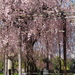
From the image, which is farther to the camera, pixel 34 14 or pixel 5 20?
pixel 5 20

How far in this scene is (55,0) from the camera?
15.1m

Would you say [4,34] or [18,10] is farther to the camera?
[4,34]

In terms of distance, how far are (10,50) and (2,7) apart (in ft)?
12.0

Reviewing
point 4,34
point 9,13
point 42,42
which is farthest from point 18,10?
point 42,42

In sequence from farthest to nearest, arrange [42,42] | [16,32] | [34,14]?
[42,42] < [16,32] < [34,14]

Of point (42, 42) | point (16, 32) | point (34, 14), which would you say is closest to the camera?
point (34, 14)

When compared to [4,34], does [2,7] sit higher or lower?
higher

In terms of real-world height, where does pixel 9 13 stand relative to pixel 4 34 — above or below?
above

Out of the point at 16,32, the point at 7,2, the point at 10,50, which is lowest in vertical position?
the point at 10,50

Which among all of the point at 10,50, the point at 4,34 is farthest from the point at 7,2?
the point at 10,50

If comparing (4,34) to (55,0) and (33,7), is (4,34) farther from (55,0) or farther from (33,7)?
(55,0)

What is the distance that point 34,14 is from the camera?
13789 millimetres

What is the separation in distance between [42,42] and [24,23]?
90.5 inches

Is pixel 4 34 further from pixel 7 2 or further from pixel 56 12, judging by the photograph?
pixel 56 12
